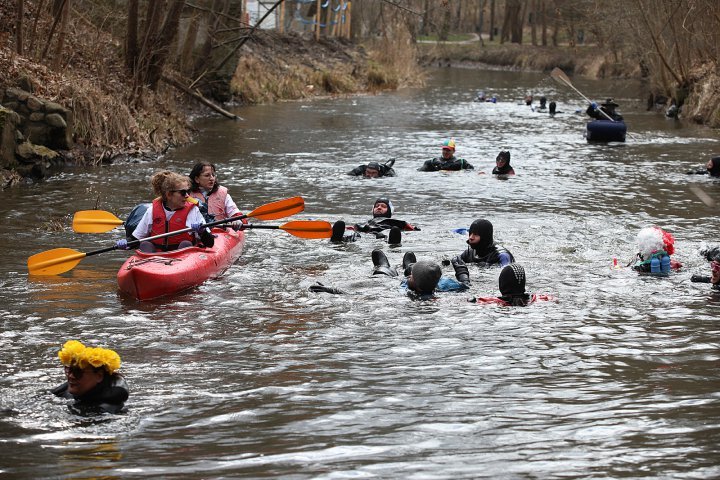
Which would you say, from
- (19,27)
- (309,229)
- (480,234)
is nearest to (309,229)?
(309,229)

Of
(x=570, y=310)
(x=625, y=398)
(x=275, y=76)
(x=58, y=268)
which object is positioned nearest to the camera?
(x=625, y=398)

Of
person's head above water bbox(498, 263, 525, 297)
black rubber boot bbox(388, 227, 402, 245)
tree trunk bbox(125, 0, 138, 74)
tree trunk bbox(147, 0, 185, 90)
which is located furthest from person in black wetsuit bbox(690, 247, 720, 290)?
tree trunk bbox(147, 0, 185, 90)

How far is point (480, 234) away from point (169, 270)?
3.09m

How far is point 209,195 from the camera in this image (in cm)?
1109

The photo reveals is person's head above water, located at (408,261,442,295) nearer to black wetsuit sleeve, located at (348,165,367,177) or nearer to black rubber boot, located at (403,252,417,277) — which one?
black rubber boot, located at (403,252,417,277)

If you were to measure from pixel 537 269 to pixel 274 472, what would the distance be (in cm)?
562

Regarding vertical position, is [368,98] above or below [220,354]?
above

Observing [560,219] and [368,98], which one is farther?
[368,98]

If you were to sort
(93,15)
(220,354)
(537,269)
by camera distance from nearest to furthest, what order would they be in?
(220,354)
(537,269)
(93,15)

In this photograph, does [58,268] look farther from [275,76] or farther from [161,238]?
[275,76]

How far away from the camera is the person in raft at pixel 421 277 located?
882 centimetres

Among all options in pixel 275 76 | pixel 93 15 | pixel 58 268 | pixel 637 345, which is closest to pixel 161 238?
pixel 58 268

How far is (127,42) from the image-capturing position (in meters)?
20.4

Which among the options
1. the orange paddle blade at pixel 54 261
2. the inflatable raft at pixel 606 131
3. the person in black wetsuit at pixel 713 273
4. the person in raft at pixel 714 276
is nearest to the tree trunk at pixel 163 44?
the inflatable raft at pixel 606 131
